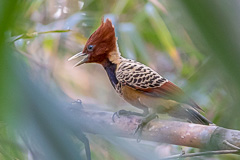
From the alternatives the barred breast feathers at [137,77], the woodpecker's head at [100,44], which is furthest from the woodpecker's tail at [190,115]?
the woodpecker's head at [100,44]

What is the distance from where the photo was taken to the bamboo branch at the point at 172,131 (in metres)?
0.83

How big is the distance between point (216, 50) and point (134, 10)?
2187mm

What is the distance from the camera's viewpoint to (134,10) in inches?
92.0

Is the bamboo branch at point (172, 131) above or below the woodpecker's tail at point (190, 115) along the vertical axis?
above

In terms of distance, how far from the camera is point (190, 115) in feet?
4.11

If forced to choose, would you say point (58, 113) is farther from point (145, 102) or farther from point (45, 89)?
point (145, 102)

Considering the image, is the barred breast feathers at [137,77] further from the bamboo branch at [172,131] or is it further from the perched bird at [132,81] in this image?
the bamboo branch at [172,131]

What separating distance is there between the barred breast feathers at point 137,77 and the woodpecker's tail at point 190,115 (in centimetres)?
12

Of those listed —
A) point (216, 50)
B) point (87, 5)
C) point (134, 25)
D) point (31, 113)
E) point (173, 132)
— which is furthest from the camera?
point (87, 5)

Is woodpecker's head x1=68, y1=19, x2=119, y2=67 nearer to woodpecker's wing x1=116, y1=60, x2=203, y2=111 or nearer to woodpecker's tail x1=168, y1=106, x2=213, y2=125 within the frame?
woodpecker's wing x1=116, y1=60, x2=203, y2=111

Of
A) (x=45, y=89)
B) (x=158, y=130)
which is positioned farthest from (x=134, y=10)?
(x=45, y=89)

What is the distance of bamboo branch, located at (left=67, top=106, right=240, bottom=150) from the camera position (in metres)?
0.83

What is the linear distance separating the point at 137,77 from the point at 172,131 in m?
0.42

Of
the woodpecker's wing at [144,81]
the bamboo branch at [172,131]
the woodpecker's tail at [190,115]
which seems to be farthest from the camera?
the woodpecker's wing at [144,81]
